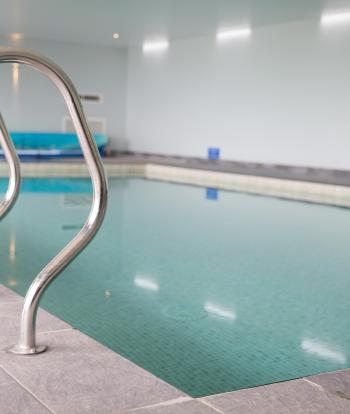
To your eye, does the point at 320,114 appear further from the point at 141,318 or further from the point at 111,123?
the point at 141,318

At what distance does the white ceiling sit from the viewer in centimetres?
Result: 944

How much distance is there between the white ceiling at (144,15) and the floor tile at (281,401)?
813cm

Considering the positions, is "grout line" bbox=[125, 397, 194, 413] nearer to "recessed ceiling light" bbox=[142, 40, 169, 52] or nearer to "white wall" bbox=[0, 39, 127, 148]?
"white wall" bbox=[0, 39, 127, 148]

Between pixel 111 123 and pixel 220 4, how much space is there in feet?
20.9

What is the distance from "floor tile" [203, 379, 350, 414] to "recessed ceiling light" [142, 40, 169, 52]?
1290 centimetres

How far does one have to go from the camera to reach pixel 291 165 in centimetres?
1126

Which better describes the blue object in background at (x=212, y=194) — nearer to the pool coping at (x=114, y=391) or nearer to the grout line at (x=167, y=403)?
the pool coping at (x=114, y=391)

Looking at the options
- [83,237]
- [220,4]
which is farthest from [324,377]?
[220,4]

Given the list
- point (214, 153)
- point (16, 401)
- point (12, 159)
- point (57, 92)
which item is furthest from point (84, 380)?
point (57, 92)

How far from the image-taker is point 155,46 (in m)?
14.5

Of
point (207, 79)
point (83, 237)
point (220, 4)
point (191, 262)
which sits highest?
point (220, 4)

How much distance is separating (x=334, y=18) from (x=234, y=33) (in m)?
2.43

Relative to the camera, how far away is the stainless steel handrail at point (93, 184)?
1733mm

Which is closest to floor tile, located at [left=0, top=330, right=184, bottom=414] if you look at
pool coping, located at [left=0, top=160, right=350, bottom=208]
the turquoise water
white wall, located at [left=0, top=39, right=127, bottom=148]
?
the turquoise water
